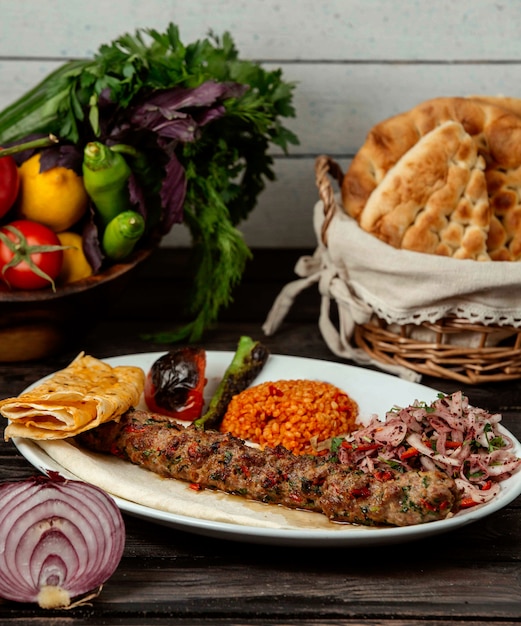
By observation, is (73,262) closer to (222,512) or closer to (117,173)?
(117,173)

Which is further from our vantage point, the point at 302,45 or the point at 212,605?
the point at 302,45

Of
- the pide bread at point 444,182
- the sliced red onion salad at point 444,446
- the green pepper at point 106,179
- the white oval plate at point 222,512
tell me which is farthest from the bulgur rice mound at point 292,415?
the green pepper at point 106,179

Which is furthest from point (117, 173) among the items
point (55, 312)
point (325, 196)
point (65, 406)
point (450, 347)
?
point (450, 347)

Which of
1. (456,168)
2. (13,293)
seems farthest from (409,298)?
(13,293)

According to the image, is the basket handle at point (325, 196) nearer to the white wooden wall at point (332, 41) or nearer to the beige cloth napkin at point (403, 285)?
the beige cloth napkin at point (403, 285)

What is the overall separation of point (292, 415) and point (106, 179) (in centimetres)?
95

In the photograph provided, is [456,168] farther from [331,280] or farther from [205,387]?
[205,387]

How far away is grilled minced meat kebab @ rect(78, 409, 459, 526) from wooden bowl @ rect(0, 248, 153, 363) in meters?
0.61

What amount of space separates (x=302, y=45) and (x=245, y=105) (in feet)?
2.87

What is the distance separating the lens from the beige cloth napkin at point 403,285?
2453mm

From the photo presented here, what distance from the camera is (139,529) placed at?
6.13ft

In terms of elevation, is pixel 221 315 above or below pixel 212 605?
below

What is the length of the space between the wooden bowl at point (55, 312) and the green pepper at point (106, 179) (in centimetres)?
17

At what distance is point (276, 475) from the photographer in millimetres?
1850
